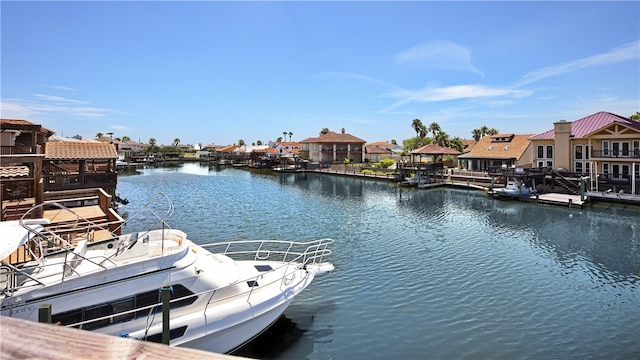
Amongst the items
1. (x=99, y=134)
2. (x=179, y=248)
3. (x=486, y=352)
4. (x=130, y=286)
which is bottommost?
(x=486, y=352)

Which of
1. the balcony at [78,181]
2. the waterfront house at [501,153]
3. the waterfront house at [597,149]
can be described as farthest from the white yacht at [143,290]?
the waterfront house at [501,153]

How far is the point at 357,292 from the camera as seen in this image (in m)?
16.0

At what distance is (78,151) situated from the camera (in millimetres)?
28422

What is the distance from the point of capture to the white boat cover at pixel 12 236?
8508mm

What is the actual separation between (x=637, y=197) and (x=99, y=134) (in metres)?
172

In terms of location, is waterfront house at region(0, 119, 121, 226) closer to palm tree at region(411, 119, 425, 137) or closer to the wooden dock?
the wooden dock

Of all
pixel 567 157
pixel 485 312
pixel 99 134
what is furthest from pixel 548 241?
pixel 99 134

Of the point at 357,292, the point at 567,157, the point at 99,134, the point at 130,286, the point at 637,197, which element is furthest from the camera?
the point at 99,134

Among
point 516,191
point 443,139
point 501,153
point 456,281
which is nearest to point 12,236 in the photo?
point 456,281

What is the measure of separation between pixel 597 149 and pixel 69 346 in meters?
56.3

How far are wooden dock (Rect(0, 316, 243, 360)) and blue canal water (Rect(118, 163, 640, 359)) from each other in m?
10.9

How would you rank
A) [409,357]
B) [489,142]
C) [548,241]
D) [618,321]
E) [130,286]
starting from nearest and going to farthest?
[130,286] < [409,357] < [618,321] < [548,241] < [489,142]

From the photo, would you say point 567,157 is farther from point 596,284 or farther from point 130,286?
point 130,286

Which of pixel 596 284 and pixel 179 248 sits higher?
pixel 179 248
